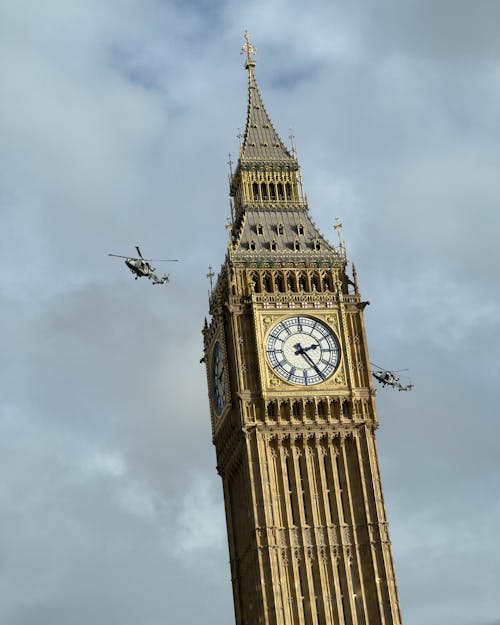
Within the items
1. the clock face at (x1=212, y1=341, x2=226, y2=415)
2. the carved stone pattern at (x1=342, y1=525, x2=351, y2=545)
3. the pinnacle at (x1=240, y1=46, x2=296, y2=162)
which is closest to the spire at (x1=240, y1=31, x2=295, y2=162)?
the pinnacle at (x1=240, y1=46, x2=296, y2=162)

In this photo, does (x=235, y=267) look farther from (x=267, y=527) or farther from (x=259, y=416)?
(x=267, y=527)

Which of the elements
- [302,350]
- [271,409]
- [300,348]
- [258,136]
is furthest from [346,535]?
[258,136]

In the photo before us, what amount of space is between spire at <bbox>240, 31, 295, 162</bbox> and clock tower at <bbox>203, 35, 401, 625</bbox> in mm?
6909

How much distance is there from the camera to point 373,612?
401 ft

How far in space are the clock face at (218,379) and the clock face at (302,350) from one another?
479cm

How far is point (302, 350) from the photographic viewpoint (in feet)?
422

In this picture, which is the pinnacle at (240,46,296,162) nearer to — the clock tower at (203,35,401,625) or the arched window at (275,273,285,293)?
the clock tower at (203,35,401,625)

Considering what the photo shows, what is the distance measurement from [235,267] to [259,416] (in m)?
12.6

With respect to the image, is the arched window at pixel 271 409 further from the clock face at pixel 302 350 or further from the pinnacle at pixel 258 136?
the pinnacle at pixel 258 136

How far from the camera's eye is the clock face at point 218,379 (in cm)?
13125

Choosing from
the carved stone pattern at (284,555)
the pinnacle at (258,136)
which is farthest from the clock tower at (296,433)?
the pinnacle at (258,136)

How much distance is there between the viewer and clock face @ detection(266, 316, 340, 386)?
12812 centimetres

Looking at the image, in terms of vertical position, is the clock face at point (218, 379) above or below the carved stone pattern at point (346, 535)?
above

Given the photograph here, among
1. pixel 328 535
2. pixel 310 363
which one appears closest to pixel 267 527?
pixel 328 535
